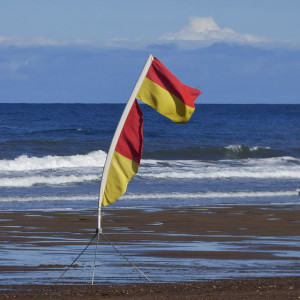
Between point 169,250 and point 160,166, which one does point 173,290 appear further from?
point 160,166

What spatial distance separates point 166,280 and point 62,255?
257 centimetres

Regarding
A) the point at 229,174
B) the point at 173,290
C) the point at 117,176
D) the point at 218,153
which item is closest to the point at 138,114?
the point at 117,176

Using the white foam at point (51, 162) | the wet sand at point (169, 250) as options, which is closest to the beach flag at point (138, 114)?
the wet sand at point (169, 250)

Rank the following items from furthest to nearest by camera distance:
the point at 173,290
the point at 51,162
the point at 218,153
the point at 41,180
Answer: the point at 218,153
the point at 51,162
the point at 41,180
the point at 173,290

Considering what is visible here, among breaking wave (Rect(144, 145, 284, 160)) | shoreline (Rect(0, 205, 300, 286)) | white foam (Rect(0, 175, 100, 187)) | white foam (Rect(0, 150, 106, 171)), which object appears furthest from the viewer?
breaking wave (Rect(144, 145, 284, 160))

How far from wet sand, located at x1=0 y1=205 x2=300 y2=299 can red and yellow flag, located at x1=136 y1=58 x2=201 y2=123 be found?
1.84 meters

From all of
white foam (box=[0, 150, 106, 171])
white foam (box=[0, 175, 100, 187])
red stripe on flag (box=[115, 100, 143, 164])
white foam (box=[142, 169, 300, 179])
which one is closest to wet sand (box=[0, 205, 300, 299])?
red stripe on flag (box=[115, 100, 143, 164])

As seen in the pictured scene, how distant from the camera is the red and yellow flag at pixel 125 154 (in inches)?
299

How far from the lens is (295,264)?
10047 mm

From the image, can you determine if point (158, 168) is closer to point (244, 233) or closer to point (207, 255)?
point (244, 233)

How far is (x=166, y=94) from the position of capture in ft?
25.1

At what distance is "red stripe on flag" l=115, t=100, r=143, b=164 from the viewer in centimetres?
758

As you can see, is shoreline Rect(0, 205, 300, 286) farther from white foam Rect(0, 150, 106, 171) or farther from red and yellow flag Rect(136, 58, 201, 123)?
white foam Rect(0, 150, 106, 171)

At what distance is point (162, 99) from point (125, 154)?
0.67 metres
